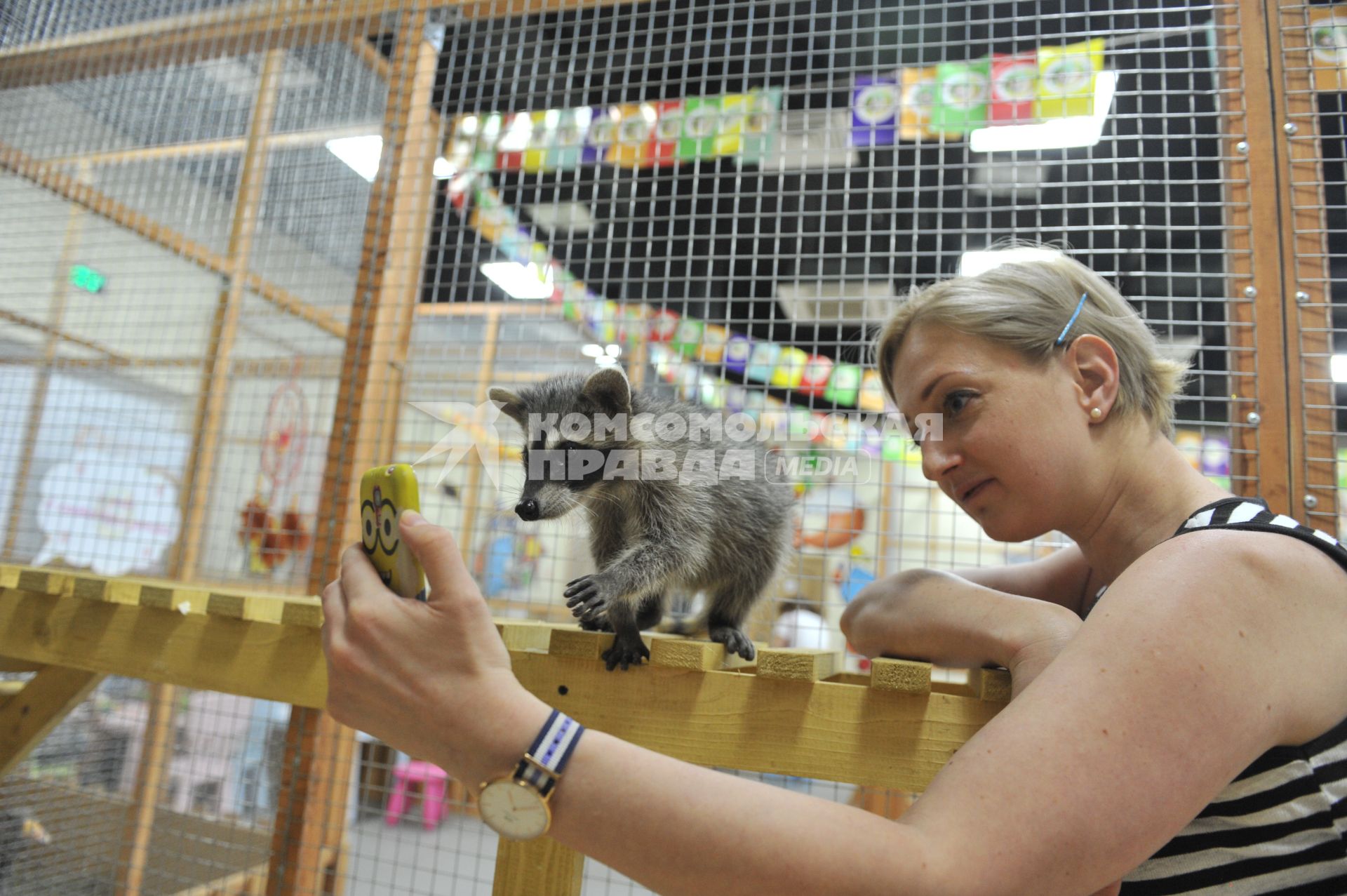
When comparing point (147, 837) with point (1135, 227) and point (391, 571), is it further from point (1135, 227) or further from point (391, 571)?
point (1135, 227)

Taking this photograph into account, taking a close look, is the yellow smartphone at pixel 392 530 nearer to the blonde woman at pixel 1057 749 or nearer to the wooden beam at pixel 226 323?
the blonde woman at pixel 1057 749

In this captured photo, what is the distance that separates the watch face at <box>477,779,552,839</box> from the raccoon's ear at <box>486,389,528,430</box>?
0.98 meters

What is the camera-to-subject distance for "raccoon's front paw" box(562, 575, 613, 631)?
3.74ft

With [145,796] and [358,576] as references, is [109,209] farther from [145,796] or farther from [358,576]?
[358,576]

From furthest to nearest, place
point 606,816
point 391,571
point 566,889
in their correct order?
point 566,889 < point 391,571 < point 606,816

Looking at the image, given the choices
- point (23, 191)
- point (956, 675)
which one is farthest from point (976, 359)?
point (23, 191)

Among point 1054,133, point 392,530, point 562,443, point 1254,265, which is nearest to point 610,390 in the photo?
point 562,443

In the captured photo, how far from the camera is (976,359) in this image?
1089 millimetres

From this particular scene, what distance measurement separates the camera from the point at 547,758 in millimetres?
640

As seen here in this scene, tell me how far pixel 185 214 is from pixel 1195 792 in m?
3.75

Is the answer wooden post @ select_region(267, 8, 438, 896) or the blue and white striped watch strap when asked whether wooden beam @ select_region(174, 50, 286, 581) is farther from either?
the blue and white striped watch strap

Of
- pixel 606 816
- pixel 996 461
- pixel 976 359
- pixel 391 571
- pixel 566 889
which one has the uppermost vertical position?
pixel 976 359

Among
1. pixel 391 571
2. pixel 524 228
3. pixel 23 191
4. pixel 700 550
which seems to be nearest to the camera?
pixel 391 571

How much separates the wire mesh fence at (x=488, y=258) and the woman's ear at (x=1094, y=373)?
0.73m
